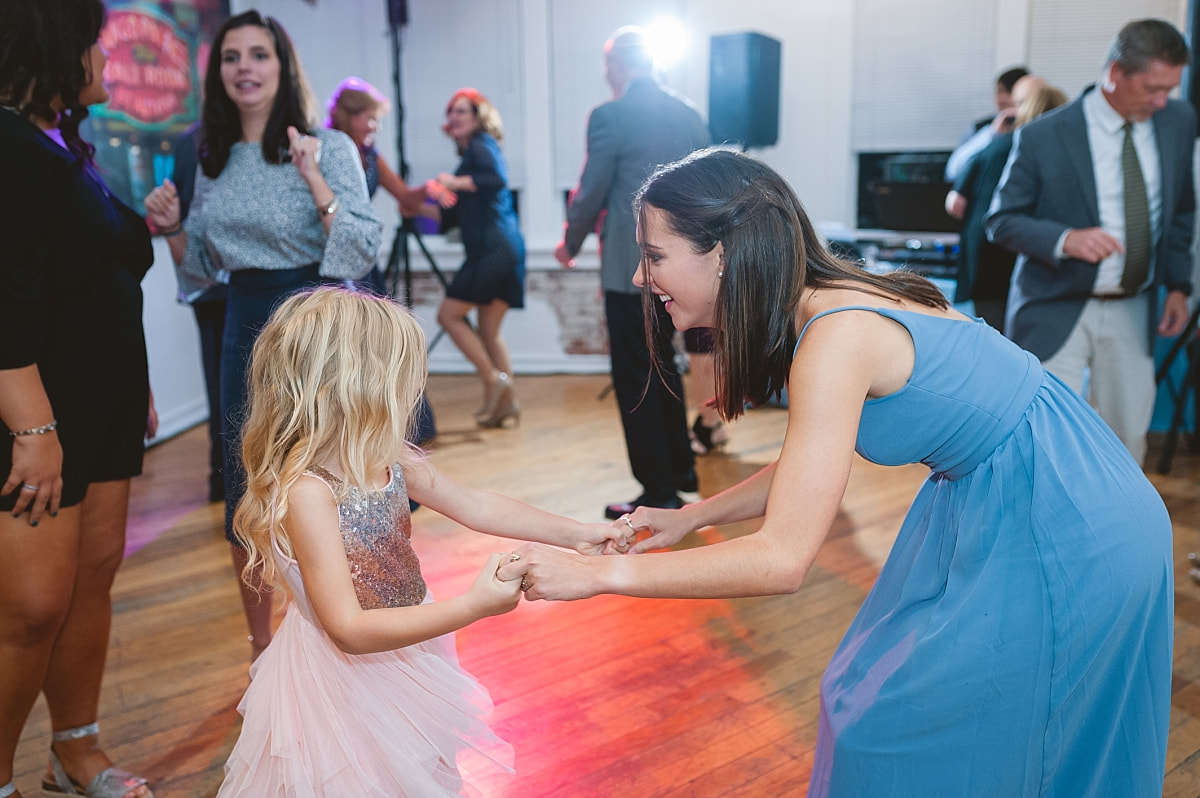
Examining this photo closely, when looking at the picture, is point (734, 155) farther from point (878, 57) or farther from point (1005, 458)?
point (878, 57)

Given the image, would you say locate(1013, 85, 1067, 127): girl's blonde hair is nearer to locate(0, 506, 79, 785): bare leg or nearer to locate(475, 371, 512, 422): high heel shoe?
locate(475, 371, 512, 422): high heel shoe

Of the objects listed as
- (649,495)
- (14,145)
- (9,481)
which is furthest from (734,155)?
(649,495)

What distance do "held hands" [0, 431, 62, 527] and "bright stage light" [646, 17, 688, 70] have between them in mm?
5037

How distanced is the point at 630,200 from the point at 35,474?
2.29 metres

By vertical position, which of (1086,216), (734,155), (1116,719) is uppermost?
(734,155)

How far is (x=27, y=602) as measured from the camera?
5.56 ft

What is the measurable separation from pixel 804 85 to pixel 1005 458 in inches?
209

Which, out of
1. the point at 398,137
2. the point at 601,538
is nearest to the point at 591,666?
the point at 601,538

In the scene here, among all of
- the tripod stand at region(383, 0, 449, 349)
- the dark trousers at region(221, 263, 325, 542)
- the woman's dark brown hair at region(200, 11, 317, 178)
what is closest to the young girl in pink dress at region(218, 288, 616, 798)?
the dark trousers at region(221, 263, 325, 542)

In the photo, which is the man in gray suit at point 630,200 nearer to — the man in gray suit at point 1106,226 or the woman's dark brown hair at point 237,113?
the man in gray suit at point 1106,226

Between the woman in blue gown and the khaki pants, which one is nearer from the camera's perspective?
the woman in blue gown

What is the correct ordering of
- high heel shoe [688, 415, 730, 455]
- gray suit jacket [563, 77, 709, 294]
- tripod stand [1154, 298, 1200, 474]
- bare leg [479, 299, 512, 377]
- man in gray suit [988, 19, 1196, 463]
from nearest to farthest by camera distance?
man in gray suit [988, 19, 1196, 463] < gray suit jacket [563, 77, 709, 294] < tripod stand [1154, 298, 1200, 474] < high heel shoe [688, 415, 730, 455] < bare leg [479, 299, 512, 377]

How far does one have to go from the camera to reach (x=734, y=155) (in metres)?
1.38

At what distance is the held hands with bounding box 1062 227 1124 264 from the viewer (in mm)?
2672
